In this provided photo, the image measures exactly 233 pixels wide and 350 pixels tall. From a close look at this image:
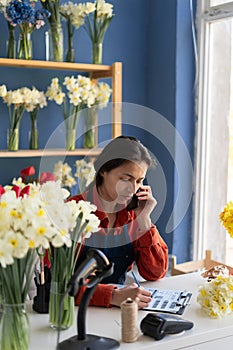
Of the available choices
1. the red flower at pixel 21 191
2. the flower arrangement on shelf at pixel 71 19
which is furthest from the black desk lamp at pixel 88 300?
the flower arrangement on shelf at pixel 71 19

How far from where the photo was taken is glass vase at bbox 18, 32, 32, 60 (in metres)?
2.88

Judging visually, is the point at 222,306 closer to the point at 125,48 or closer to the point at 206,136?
the point at 206,136

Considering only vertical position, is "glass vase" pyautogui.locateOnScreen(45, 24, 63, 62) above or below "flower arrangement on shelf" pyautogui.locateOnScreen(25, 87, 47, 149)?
above

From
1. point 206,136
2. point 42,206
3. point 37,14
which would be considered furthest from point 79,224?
point 206,136

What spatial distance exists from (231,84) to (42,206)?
2188 mm

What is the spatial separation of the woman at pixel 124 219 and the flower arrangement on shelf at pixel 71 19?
125cm

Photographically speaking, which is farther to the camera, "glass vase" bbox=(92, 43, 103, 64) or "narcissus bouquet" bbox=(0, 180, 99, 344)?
"glass vase" bbox=(92, 43, 103, 64)

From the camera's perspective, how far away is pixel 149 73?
3490mm

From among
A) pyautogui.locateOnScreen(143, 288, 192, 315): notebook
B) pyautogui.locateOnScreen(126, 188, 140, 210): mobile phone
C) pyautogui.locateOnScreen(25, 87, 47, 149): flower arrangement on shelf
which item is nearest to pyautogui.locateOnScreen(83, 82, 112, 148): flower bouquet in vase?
pyautogui.locateOnScreen(25, 87, 47, 149): flower arrangement on shelf

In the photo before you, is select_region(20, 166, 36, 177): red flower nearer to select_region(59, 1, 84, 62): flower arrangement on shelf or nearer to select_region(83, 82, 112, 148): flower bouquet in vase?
select_region(83, 82, 112, 148): flower bouquet in vase

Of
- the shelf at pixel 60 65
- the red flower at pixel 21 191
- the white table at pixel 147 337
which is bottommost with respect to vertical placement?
the white table at pixel 147 337

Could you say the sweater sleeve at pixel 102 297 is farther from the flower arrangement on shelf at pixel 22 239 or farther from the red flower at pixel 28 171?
the red flower at pixel 28 171

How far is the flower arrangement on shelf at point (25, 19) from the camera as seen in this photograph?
9.02 ft

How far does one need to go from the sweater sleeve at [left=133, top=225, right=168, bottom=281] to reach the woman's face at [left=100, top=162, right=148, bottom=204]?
0.65ft
